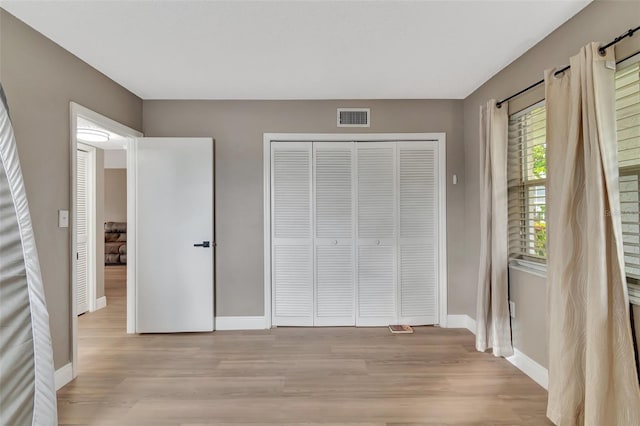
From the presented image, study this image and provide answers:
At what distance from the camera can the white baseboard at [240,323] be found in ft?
10.9

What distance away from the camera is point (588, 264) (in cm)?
166

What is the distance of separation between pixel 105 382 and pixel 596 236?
3.32 m

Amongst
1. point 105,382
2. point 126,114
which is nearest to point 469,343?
point 105,382

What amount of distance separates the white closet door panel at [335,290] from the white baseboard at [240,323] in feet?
2.00

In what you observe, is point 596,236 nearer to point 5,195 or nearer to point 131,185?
→ point 5,195

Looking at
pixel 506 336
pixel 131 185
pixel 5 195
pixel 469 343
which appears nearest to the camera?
pixel 5 195

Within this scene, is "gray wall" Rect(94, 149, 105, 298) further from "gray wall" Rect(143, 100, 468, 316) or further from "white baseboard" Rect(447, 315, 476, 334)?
"white baseboard" Rect(447, 315, 476, 334)

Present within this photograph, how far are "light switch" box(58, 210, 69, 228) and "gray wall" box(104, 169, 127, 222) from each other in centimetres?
620

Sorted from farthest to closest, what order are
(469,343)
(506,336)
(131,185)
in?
1. (131,185)
2. (469,343)
3. (506,336)

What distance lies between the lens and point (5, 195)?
5.03ft

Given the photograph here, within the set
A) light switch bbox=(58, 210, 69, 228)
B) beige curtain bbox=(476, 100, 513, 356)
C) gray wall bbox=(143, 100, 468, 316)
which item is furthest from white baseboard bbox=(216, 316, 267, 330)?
beige curtain bbox=(476, 100, 513, 356)

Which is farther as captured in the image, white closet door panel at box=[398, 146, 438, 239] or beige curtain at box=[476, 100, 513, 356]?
white closet door panel at box=[398, 146, 438, 239]

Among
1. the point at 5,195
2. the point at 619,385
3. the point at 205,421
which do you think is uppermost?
the point at 5,195

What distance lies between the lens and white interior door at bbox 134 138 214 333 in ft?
10.5
